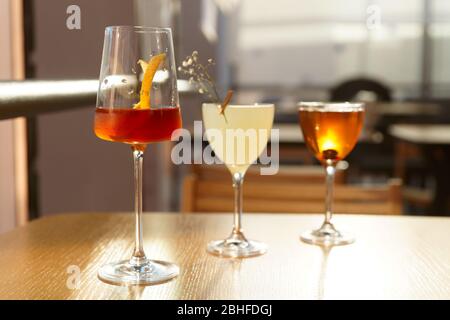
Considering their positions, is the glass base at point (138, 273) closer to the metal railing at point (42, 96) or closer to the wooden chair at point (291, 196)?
the metal railing at point (42, 96)

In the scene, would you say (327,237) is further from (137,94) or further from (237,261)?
(137,94)

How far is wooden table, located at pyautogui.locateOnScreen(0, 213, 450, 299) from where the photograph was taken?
0.73 metres

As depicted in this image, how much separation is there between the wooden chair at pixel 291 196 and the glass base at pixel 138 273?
0.71 metres

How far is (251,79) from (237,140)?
7316mm

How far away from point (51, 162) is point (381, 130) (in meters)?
3.13

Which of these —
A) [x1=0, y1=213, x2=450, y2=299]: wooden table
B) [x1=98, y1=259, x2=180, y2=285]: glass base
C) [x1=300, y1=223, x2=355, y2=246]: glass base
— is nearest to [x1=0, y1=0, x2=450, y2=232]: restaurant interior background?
[x1=0, y1=213, x2=450, y2=299]: wooden table

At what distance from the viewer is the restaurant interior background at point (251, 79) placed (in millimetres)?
1694

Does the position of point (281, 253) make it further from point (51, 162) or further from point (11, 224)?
point (51, 162)

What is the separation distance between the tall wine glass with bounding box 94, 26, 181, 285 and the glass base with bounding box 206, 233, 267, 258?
120 millimetres

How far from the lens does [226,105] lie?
2.95 feet

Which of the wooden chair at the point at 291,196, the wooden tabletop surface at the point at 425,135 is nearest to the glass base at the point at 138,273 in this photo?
the wooden chair at the point at 291,196

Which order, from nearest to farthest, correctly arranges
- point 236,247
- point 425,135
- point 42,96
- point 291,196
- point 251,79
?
point 236,247, point 42,96, point 291,196, point 425,135, point 251,79

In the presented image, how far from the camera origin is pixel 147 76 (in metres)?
0.77

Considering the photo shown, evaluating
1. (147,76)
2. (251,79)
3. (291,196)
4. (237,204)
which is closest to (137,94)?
(147,76)
